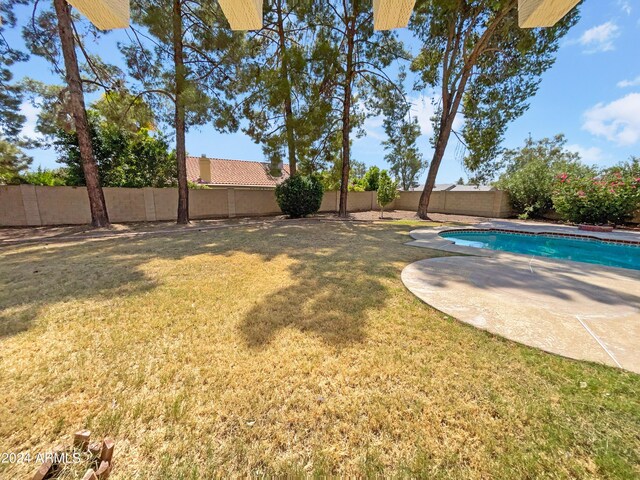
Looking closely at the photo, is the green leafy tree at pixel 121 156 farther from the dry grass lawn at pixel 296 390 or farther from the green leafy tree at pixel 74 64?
the dry grass lawn at pixel 296 390

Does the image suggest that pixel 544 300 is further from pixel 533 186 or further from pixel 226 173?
pixel 226 173

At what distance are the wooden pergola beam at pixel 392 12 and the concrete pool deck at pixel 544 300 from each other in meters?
2.76

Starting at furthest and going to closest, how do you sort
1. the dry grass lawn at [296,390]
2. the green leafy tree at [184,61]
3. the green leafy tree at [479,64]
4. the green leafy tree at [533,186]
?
1. the green leafy tree at [533,186]
2. the green leafy tree at [479,64]
3. the green leafy tree at [184,61]
4. the dry grass lawn at [296,390]

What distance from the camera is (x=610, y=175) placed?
11.6 m

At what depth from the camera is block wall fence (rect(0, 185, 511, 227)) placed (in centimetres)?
963

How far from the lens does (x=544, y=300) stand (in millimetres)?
3283

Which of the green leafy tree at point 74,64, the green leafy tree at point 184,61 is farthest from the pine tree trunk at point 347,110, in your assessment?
the green leafy tree at point 74,64

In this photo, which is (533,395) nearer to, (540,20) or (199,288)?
(540,20)

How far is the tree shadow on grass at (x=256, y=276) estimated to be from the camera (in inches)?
109

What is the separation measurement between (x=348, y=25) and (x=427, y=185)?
8360mm

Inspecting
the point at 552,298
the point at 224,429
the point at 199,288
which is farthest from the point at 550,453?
the point at 199,288

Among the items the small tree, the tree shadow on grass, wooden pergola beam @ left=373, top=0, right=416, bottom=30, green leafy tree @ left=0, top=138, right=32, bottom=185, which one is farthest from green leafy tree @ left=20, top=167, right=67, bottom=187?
the small tree

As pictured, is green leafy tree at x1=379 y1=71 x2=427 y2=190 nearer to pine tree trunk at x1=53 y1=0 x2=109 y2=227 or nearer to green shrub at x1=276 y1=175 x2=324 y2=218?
green shrub at x1=276 y1=175 x2=324 y2=218

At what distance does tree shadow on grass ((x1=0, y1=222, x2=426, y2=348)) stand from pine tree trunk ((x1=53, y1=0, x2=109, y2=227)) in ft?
10.2
